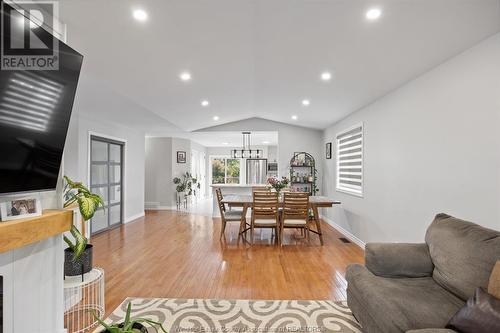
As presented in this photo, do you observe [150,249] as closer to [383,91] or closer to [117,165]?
[117,165]

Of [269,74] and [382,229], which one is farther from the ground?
[269,74]

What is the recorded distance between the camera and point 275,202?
14.2 ft

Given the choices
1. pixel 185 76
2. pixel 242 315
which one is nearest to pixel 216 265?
pixel 242 315

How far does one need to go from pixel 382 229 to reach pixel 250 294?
2214 mm

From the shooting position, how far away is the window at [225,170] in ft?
40.0

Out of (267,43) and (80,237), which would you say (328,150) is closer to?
(267,43)

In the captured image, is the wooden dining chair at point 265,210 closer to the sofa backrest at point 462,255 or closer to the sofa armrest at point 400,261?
the sofa armrest at point 400,261

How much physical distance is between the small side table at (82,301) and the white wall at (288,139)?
5.36 m

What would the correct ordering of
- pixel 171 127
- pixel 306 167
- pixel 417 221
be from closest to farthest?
pixel 417 221
pixel 171 127
pixel 306 167

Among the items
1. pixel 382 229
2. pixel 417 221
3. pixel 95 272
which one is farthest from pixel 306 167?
pixel 95 272

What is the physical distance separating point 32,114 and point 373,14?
256cm

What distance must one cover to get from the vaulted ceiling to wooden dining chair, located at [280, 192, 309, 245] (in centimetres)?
176

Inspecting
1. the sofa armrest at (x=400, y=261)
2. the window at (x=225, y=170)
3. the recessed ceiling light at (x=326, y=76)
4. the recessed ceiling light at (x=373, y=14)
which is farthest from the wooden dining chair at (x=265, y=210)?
the window at (x=225, y=170)

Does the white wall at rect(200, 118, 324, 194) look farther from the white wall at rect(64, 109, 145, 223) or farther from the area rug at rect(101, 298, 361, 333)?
the area rug at rect(101, 298, 361, 333)
